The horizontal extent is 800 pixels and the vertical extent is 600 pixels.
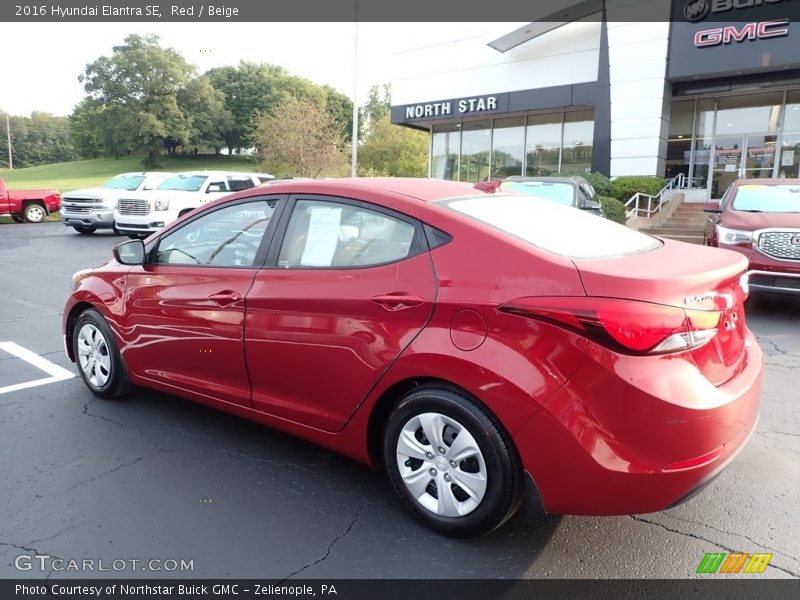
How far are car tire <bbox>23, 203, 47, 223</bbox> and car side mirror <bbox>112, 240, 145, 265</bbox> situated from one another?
21727 millimetres

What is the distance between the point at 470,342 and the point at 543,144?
23114 mm

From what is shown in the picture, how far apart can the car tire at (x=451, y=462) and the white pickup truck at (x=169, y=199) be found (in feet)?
44.2

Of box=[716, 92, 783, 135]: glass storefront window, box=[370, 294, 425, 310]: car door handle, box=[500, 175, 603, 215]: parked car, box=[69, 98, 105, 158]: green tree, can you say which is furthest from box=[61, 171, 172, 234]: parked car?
box=[69, 98, 105, 158]: green tree

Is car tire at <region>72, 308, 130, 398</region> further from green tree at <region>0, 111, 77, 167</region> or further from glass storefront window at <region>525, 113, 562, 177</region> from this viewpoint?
green tree at <region>0, 111, 77, 167</region>

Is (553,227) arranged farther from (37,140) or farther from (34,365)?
(37,140)

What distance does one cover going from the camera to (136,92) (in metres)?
71.5

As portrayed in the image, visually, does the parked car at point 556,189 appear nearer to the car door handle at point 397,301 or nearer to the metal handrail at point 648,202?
the metal handrail at point 648,202

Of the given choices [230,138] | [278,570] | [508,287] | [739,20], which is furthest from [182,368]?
[230,138]

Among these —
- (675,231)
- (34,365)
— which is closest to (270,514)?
(34,365)

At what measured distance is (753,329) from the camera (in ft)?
22.4

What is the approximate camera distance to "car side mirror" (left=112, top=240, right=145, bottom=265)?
394 cm

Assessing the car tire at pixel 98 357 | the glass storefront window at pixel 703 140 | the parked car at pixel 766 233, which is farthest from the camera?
the glass storefront window at pixel 703 140

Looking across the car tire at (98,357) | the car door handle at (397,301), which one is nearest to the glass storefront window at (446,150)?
the car tire at (98,357)

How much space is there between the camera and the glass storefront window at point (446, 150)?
2666 centimetres
